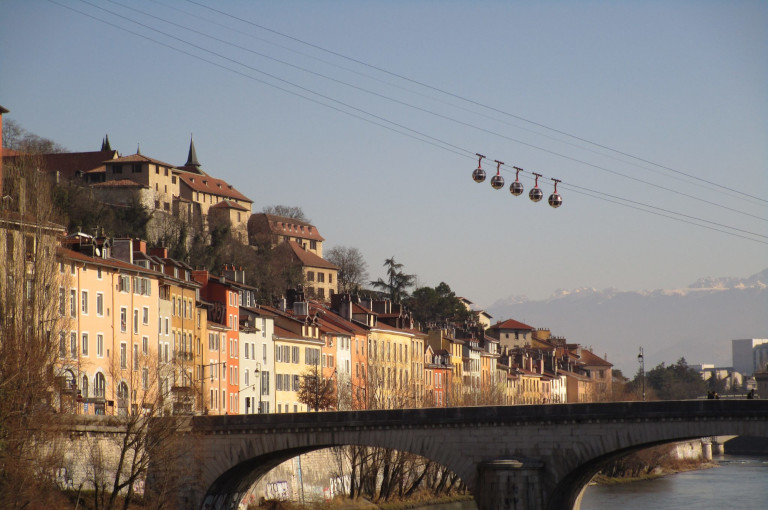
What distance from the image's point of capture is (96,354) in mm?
65938

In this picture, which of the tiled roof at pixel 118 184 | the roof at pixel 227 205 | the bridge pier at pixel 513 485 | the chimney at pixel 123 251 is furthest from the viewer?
the roof at pixel 227 205

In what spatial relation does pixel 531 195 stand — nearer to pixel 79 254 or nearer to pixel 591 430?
pixel 591 430

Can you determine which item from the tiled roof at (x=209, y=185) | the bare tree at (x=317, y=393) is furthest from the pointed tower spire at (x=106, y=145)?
the bare tree at (x=317, y=393)

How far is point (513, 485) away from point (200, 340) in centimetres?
3034

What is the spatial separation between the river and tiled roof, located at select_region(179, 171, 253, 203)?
72890mm

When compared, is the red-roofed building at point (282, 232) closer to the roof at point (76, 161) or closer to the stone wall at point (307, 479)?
the roof at point (76, 161)

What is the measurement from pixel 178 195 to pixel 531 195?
406 ft

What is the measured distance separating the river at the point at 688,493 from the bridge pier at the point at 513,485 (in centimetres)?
2562

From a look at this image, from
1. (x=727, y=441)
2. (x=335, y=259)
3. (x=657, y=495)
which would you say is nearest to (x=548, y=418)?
(x=657, y=495)

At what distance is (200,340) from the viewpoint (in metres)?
78.8

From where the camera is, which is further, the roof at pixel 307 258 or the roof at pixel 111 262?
the roof at pixel 307 258

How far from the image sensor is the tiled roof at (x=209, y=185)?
164 m

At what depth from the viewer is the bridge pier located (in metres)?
52.8

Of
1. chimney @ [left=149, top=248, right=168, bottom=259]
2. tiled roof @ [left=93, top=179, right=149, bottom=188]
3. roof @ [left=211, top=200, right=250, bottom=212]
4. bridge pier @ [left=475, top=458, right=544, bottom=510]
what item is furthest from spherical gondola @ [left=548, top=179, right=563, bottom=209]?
roof @ [left=211, top=200, right=250, bottom=212]
